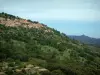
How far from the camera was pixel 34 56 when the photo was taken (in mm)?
84062

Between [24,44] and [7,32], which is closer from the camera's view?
[24,44]

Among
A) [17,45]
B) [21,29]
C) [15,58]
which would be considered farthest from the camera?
[21,29]

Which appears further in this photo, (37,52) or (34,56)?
(37,52)

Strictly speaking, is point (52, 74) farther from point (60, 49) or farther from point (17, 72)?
point (60, 49)

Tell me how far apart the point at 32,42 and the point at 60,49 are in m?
13.0

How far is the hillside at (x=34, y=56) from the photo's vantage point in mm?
60531

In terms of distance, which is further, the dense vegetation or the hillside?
the dense vegetation

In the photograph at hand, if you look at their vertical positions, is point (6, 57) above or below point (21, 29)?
below

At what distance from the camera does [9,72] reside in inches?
2119

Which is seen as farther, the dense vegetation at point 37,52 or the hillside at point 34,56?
the dense vegetation at point 37,52

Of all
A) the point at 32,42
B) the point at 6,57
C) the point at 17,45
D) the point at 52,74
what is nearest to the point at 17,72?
the point at 52,74

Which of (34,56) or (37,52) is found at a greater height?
(37,52)

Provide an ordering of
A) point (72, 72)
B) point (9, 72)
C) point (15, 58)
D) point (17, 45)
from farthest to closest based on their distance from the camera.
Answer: point (17, 45) → point (15, 58) → point (72, 72) → point (9, 72)

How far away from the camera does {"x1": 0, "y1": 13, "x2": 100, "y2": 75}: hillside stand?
60531mm
